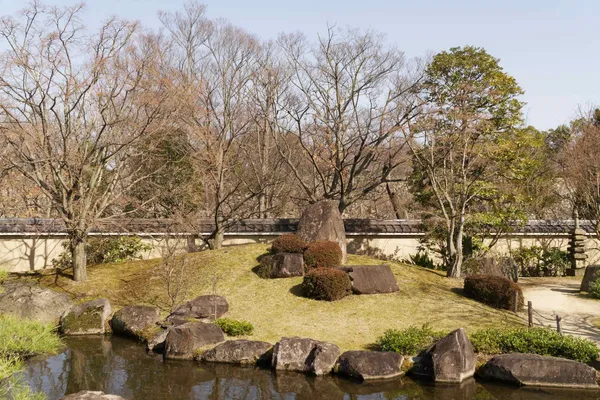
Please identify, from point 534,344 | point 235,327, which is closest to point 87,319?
point 235,327

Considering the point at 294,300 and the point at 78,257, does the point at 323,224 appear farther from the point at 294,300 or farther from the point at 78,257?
the point at 78,257

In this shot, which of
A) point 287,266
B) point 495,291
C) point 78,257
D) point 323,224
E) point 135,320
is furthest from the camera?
point 323,224

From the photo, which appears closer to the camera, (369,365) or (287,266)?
(369,365)

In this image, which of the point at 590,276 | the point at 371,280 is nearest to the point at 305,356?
the point at 371,280

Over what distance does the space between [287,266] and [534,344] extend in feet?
33.8

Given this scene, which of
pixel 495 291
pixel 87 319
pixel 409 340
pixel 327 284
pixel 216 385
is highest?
pixel 327 284

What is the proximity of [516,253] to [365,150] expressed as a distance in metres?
10.2

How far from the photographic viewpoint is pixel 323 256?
22.3m

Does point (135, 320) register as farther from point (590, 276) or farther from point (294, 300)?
point (590, 276)

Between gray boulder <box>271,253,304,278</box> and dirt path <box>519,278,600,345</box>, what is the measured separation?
8.78 m

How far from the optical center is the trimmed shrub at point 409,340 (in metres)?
15.1

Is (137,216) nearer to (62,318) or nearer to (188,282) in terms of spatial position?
(188,282)

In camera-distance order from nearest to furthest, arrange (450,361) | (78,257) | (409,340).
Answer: (450,361) < (409,340) < (78,257)

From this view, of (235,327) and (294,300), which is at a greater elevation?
(294,300)
